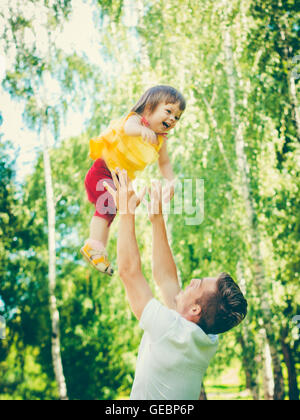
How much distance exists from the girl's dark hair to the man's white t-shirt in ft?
1.94

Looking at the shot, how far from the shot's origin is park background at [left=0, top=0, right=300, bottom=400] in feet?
13.4

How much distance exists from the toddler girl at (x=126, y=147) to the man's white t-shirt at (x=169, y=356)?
0.90 feet

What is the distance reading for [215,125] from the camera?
4.37m

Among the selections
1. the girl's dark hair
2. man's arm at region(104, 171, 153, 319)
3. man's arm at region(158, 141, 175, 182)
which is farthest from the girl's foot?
the girl's dark hair

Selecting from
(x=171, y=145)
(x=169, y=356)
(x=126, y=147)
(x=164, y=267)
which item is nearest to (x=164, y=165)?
(x=126, y=147)

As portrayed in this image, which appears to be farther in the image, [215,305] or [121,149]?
[121,149]

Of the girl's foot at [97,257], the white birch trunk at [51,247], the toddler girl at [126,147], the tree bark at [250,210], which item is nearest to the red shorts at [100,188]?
the toddler girl at [126,147]

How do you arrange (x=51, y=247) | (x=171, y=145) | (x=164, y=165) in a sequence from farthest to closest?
1. (x=51, y=247)
2. (x=171, y=145)
3. (x=164, y=165)

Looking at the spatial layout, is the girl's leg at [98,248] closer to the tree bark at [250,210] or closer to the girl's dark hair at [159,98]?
the girl's dark hair at [159,98]

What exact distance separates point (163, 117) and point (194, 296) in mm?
536

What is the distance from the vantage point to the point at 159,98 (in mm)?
1253

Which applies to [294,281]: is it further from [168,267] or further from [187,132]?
[168,267]

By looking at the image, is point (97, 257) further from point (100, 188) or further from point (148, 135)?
point (148, 135)
